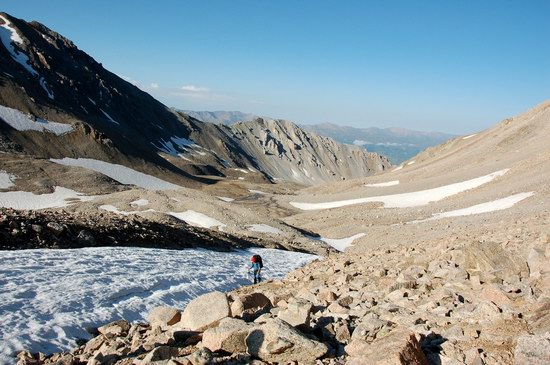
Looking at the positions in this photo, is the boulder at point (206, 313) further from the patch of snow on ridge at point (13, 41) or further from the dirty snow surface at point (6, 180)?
the patch of snow on ridge at point (13, 41)

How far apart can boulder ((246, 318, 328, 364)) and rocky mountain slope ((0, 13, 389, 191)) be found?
8966cm

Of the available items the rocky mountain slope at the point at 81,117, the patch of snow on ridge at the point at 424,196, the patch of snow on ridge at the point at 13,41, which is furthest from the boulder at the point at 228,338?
the patch of snow on ridge at the point at 13,41

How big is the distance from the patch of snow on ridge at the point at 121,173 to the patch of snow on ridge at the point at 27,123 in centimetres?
1056

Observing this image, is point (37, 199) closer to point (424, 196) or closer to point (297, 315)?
point (424, 196)

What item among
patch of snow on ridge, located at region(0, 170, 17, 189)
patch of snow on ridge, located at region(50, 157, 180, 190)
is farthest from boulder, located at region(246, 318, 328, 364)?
patch of snow on ridge, located at region(50, 157, 180, 190)

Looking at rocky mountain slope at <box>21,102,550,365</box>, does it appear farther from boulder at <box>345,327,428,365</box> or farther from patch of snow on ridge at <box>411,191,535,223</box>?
patch of snow on ridge at <box>411,191,535,223</box>

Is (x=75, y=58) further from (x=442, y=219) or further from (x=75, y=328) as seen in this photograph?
(x=75, y=328)

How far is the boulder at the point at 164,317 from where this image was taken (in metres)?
8.74

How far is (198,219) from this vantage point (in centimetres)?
4750

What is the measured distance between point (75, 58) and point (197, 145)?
5985 centimetres

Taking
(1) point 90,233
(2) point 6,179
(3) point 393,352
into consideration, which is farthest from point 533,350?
(2) point 6,179

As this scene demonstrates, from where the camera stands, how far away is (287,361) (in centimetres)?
598

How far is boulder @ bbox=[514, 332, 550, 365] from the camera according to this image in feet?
16.6

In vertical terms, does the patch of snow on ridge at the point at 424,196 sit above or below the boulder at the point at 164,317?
below
